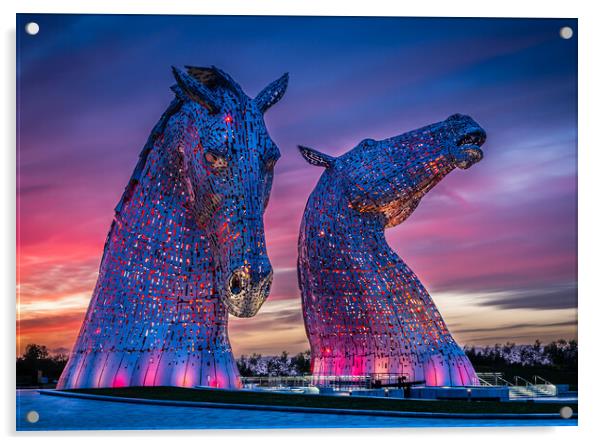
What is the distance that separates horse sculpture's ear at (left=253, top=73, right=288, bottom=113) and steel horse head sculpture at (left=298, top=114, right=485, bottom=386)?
3.04 m

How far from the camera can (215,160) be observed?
8.53m

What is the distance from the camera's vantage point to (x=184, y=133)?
29.3 feet

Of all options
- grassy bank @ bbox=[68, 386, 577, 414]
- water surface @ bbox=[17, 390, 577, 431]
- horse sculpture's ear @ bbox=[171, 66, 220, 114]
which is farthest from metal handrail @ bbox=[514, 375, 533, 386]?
horse sculpture's ear @ bbox=[171, 66, 220, 114]

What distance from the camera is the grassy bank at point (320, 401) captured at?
8.86 metres

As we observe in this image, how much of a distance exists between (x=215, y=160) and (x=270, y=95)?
1.04m

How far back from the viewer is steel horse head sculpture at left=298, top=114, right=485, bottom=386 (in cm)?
1185

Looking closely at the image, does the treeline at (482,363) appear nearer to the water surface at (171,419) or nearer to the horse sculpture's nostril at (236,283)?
the water surface at (171,419)

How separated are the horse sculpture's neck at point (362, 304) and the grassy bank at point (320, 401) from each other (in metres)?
2.03

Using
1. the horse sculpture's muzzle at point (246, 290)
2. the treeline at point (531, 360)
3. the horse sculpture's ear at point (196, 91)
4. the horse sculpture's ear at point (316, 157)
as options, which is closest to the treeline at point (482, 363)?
the treeline at point (531, 360)

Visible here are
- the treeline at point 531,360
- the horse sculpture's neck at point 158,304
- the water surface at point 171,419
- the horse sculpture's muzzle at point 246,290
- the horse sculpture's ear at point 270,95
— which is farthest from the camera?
the treeline at point 531,360

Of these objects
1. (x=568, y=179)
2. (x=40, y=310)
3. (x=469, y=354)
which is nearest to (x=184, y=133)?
(x=40, y=310)

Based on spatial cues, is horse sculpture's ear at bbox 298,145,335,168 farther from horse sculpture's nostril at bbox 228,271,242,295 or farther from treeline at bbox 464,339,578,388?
horse sculpture's nostril at bbox 228,271,242,295

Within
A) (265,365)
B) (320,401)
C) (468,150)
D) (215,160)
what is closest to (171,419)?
(320,401)

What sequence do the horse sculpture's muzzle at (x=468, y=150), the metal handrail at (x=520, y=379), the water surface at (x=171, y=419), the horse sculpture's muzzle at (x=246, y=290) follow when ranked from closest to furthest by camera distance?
the horse sculpture's muzzle at (x=246, y=290) < the water surface at (x=171, y=419) < the horse sculpture's muzzle at (x=468, y=150) < the metal handrail at (x=520, y=379)
